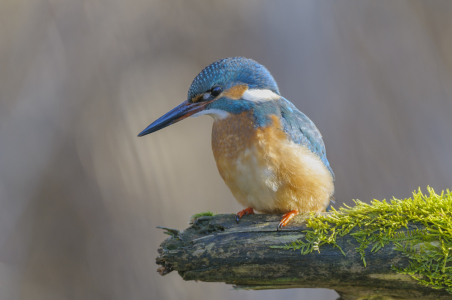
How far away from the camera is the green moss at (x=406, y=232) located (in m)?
1.62

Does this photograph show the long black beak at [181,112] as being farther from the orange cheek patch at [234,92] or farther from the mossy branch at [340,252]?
the mossy branch at [340,252]

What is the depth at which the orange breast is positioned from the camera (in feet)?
6.58

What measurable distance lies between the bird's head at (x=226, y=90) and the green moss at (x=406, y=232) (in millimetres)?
776

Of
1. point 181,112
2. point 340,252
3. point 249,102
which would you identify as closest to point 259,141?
point 249,102

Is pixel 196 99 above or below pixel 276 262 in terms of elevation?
above

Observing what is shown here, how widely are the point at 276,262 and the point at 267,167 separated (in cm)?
49

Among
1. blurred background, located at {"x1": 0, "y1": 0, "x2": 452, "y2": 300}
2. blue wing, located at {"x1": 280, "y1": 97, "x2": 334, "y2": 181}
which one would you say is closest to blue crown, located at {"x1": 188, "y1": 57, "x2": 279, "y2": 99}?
blue wing, located at {"x1": 280, "y1": 97, "x2": 334, "y2": 181}

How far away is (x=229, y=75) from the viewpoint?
218 centimetres

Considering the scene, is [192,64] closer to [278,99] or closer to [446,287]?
[278,99]

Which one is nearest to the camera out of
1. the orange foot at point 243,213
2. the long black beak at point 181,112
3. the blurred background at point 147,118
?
the orange foot at point 243,213

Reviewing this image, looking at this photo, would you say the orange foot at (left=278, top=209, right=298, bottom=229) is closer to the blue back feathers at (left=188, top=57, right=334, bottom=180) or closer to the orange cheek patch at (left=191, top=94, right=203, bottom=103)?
the blue back feathers at (left=188, top=57, right=334, bottom=180)

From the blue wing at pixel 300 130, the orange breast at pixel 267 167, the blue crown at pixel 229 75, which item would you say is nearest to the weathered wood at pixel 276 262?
the orange breast at pixel 267 167

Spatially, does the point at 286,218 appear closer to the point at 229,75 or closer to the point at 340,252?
the point at 340,252

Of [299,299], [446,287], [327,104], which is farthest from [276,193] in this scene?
[299,299]
